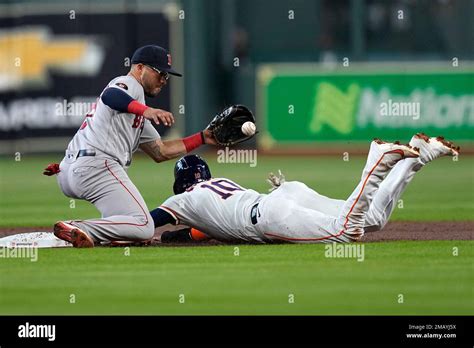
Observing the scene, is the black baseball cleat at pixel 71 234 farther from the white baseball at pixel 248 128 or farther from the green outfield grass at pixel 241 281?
the white baseball at pixel 248 128

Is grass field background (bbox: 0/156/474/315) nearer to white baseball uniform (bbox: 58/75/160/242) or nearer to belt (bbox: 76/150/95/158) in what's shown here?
white baseball uniform (bbox: 58/75/160/242)

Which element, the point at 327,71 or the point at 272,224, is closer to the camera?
the point at 272,224

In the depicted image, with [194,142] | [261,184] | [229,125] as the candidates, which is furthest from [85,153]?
[261,184]

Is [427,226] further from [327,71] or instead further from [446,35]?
[446,35]

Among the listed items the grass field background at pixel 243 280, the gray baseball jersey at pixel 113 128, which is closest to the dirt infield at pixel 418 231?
the grass field background at pixel 243 280

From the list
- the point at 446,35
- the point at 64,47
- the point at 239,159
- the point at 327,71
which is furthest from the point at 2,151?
the point at 446,35

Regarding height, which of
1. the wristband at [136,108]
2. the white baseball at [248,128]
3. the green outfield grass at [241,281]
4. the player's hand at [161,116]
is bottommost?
the green outfield grass at [241,281]
